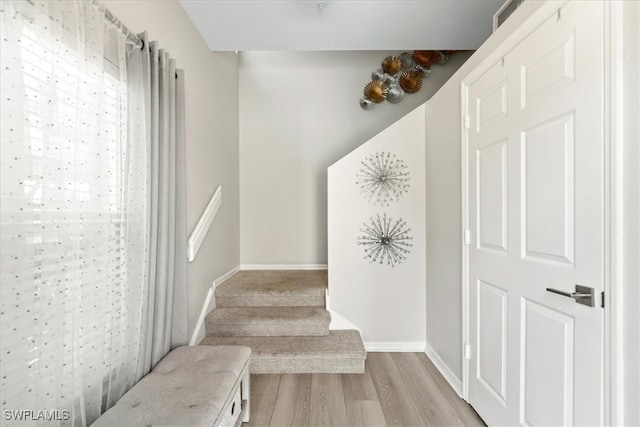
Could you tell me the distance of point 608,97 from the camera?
1016mm

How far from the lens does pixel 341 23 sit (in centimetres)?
225

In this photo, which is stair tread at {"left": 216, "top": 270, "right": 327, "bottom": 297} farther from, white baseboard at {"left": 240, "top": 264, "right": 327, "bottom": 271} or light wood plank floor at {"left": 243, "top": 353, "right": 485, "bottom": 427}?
light wood plank floor at {"left": 243, "top": 353, "right": 485, "bottom": 427}

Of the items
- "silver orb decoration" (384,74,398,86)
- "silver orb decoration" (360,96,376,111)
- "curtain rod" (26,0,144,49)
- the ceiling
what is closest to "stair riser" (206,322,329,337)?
"curtain rod" (26,0,144,49)

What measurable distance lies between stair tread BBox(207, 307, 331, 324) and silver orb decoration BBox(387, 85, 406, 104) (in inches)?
102

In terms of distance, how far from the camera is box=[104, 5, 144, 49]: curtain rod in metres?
1.34

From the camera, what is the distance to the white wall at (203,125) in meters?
1.86

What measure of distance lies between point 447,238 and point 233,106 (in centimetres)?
276

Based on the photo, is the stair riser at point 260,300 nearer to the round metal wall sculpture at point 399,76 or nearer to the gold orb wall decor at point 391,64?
the round metal wall sculpture at point 399,76

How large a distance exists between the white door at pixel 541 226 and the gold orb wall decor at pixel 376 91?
5.59 feet

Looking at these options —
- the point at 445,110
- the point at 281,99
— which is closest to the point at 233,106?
the point at 281,99

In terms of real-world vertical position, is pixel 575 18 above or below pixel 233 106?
below

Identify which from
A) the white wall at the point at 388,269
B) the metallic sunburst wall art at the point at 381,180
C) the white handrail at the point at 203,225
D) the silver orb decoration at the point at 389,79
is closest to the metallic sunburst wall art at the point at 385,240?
the white wall at the point at 388,269

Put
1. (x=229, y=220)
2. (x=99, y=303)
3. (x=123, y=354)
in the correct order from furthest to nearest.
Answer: (x=229, y=220) < (x=123, y=354) < (x=99, y=303)

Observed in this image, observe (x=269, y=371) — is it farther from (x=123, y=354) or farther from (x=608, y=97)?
(x=608, y=97)
